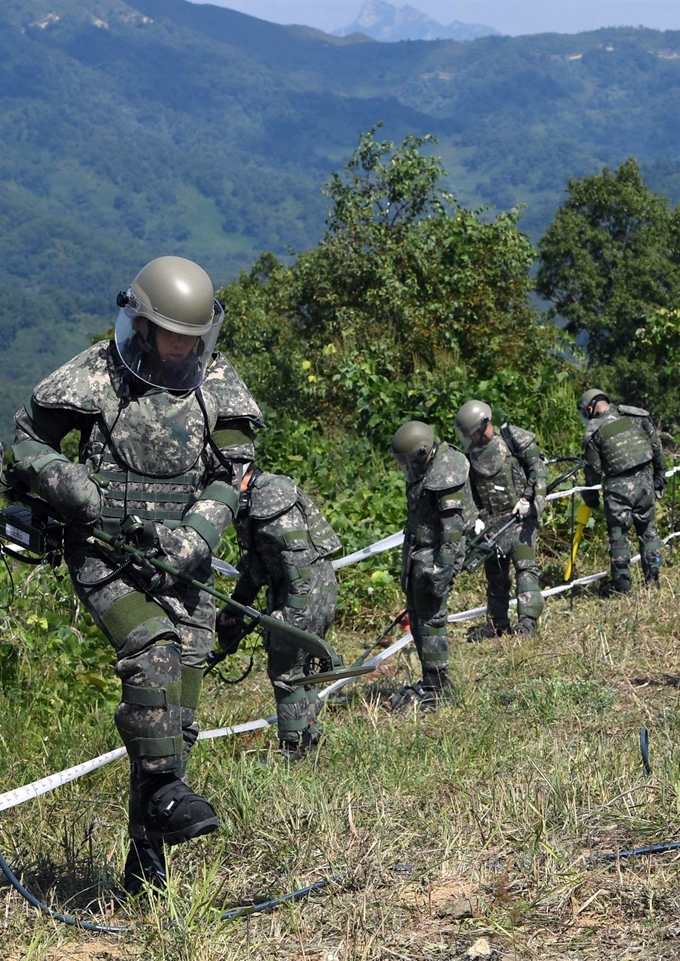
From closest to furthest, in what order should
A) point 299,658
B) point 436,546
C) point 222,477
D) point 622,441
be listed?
point 222,477 → point 299,658 → point 436,546 → point 622,441

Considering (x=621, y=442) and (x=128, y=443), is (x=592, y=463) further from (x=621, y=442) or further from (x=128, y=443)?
(x=128, y=443)

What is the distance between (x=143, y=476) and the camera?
4078mm

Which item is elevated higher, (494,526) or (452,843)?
(452,843)

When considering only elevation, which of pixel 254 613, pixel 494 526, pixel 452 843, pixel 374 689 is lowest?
pixel 374 689

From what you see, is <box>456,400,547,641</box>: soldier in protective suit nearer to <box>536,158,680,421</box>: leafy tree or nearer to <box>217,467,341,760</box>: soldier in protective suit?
<box>217,467,341,760</box>: soldier in protective suit

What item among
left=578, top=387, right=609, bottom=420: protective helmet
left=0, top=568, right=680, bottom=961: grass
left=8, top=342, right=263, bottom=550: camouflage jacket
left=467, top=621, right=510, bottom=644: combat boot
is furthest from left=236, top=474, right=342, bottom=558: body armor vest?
left=578, top=387, right=609, bottom=420: protective helmet

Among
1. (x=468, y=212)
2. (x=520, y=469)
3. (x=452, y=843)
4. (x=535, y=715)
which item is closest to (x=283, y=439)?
(x=520, y=469)

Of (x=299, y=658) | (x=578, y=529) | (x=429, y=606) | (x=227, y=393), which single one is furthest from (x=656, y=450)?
(x=227, y=393)

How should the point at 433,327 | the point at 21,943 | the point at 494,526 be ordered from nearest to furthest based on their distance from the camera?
the point at 21,943 < the point at 494,526 < the point at 433,327

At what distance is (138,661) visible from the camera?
3.73 meters

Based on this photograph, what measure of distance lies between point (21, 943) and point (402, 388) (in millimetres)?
10067

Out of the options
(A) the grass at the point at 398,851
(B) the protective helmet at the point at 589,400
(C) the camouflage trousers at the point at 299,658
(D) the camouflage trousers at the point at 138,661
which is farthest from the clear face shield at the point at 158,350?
(B) the protective helmet at the point at 589,400

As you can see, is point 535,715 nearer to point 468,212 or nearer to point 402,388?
point 402,388

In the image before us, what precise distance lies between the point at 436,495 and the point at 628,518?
3.37 meters
